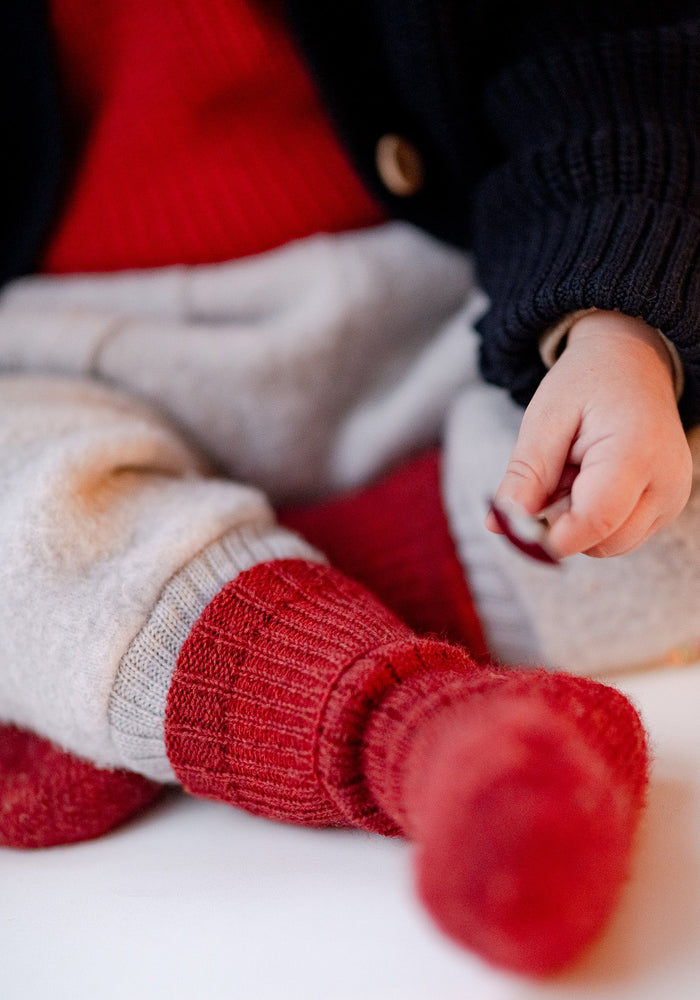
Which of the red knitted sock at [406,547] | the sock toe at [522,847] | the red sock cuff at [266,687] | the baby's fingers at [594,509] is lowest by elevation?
the red knitted sock at [406,547]

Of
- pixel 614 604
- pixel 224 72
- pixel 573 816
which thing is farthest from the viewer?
pixel 224 72

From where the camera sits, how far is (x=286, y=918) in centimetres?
36

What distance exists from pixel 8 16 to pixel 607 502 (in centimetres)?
57

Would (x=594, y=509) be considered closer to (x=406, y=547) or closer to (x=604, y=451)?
(x=604, y=451)

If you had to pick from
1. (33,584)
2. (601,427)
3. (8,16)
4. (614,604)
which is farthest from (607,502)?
(8,16)

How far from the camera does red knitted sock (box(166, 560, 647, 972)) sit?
0.27 m

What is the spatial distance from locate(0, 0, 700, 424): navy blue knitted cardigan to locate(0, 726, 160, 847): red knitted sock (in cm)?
30

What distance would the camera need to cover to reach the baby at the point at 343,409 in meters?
0.35

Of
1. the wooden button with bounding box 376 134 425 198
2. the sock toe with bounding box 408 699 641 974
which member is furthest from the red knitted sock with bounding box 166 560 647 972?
the wooden button with bounding box 376 134 425 198

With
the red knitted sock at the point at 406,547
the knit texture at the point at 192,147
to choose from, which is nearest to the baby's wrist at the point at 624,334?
the red knitted sock at the point at 406,547

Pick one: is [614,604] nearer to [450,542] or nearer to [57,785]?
[450,542]

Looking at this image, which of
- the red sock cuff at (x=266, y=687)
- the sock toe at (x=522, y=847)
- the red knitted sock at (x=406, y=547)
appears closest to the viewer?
the sock toe at (x=522, y=847)

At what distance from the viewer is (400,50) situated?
58 centimetres

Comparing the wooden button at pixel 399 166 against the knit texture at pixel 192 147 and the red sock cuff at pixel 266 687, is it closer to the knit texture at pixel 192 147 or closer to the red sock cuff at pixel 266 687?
the knit texture at pixel 192 147
